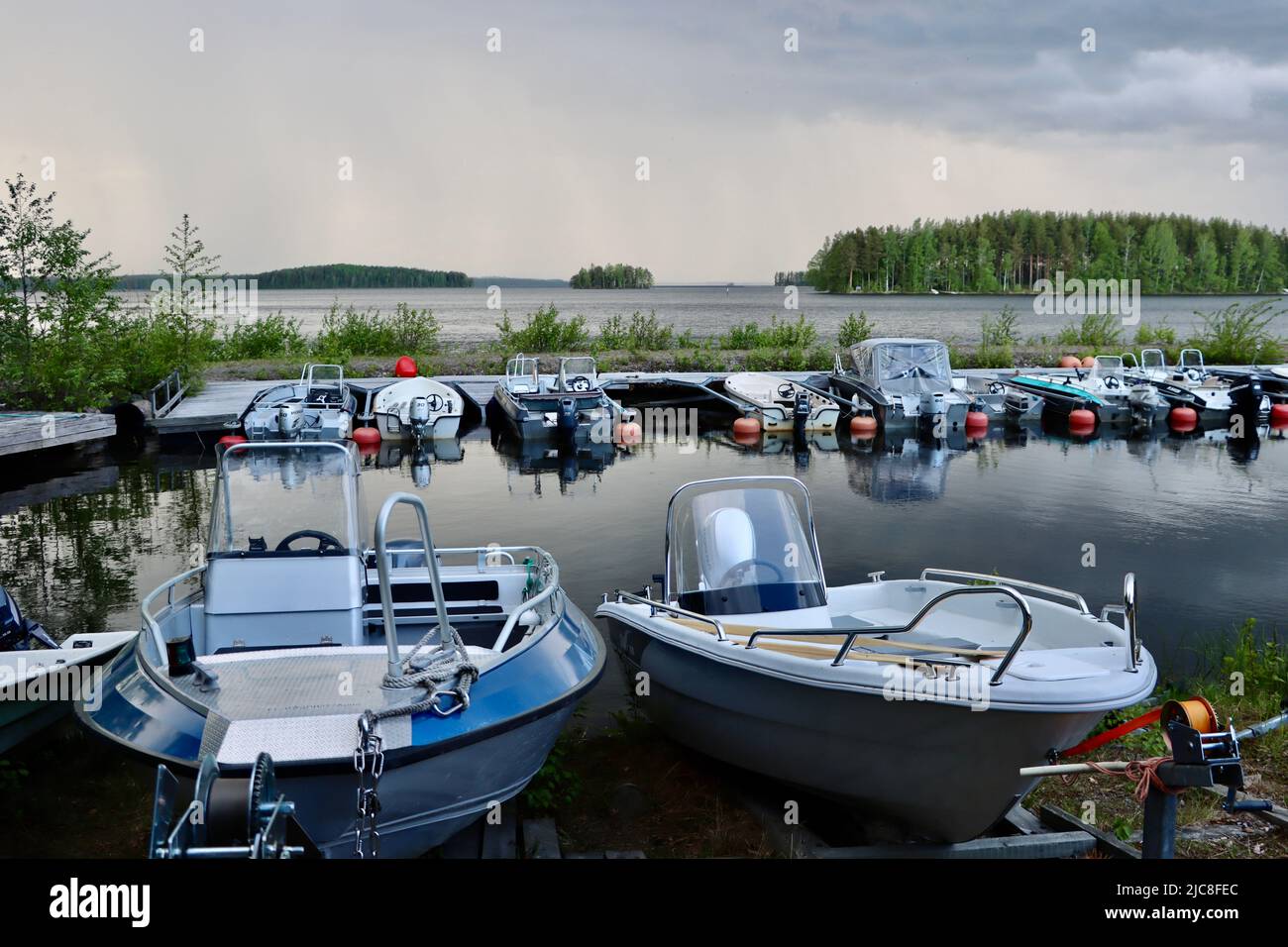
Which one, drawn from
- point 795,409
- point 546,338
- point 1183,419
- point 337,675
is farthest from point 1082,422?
point 337,675

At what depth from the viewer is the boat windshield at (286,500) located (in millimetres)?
6137

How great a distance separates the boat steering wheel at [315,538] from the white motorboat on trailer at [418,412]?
16431 millimetres

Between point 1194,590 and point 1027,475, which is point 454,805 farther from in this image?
point 1027,475

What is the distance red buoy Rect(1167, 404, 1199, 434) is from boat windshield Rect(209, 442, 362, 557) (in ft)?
76.9

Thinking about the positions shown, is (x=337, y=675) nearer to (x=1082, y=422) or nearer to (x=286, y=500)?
(x=286, y=500)

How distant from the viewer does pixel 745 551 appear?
657 centimetres

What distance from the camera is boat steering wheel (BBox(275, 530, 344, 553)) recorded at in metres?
6.25

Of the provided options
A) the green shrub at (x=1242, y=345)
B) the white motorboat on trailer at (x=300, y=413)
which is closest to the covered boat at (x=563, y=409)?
the white motorboat on trailer at (x=300, y=413)

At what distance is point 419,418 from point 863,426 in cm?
1074

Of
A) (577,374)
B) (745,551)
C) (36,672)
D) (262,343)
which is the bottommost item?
(36,672)

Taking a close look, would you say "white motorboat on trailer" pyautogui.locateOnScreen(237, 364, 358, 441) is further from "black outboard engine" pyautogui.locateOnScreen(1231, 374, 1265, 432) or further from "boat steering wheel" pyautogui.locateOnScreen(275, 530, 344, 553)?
"black outboard engine" pyautogui.locateOnScreen(1231, 374, 1265, 432)

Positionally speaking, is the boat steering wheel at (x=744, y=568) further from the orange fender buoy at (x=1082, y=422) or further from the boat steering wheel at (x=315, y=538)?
the orange fender buoy at (x=1082, y=422)
